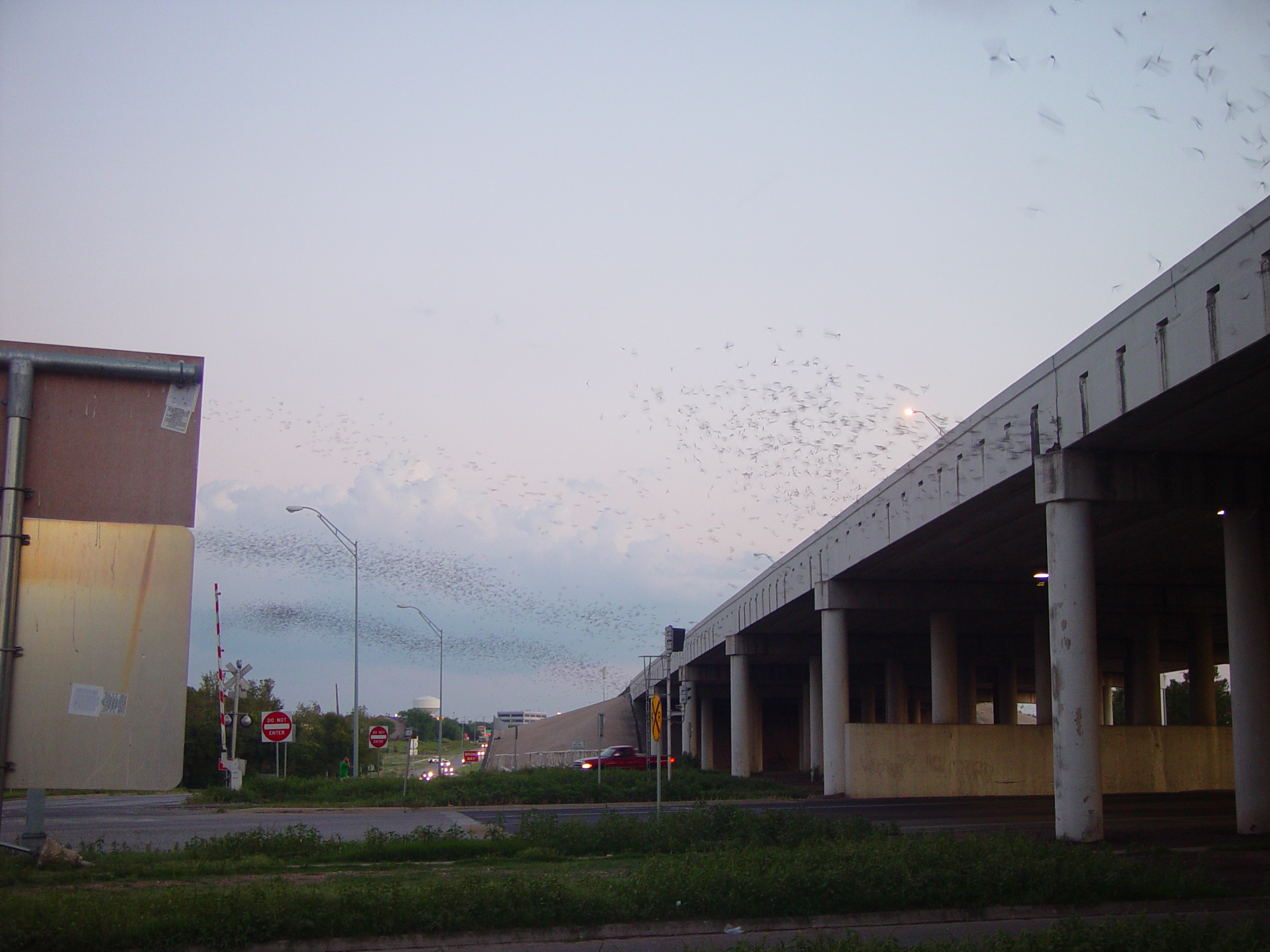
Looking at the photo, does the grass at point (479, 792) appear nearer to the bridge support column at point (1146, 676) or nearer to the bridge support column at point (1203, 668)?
the bridge support column at point (1146, 676)

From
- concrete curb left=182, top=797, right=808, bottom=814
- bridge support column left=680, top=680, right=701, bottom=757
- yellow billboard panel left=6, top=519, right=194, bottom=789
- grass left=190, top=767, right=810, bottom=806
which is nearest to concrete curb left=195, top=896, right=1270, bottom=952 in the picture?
yellow billboard panel left=6, top=519, right=194, bottom=789

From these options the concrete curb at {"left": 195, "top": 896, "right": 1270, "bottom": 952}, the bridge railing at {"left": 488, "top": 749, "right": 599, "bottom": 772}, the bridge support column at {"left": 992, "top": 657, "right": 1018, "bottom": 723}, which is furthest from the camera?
the bridge railing at {"left": 488, "top": 749, "right": 599, "bottom": 772}

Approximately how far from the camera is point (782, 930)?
11.9m

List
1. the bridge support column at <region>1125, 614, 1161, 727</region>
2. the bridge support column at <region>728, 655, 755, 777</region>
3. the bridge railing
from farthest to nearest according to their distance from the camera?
the bridge railing → the bridge support column at <region>728, 655, 755, 777</region> → the bridge support column at <region>1125, 614, 1161, 727</region>

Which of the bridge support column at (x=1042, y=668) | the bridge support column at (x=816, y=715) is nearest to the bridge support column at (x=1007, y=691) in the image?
the bridge support column at (x=816, y=715)

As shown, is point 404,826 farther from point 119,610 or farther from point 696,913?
point 119,610

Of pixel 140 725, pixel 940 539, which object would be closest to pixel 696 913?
pixel 140 725

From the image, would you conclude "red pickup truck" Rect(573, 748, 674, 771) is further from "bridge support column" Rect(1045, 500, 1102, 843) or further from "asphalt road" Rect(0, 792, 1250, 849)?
"bridge support column" Rect(1045, 500, 1102, 843)

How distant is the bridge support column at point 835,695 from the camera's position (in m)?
39.7

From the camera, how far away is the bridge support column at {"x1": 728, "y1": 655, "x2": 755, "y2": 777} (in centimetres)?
5578

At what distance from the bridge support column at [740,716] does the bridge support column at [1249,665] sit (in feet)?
109

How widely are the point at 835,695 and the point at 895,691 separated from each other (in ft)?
82.6

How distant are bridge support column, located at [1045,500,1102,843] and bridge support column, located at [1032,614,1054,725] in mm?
27268

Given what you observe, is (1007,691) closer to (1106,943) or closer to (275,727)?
(275,727)
